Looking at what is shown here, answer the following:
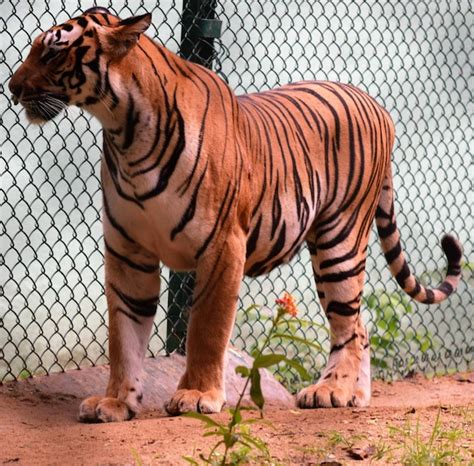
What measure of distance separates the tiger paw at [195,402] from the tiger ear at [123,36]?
1284 millimetres

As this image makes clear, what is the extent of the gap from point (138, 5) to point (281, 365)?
2162mm

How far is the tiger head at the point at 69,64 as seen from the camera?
4.62 m

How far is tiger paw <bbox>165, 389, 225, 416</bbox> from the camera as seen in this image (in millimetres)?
4695

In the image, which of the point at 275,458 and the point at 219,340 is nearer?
the point at 275,458

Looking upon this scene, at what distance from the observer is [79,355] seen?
6465 millimetres

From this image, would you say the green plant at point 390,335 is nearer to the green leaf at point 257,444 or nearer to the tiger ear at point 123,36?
the tiger ear at point 123,36

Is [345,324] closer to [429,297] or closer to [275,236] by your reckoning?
[275,236]

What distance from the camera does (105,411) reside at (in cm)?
474

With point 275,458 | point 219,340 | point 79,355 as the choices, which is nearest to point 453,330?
point 79,355

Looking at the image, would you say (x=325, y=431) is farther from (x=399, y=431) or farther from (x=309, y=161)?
(x=309, y=161)

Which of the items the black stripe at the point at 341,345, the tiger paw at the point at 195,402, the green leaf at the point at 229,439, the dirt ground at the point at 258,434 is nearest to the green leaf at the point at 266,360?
the green leaf at the point at 229,439

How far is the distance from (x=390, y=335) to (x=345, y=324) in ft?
6.73

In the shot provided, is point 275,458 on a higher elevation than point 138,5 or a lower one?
lower

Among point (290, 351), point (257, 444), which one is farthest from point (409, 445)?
point (290, 351)
